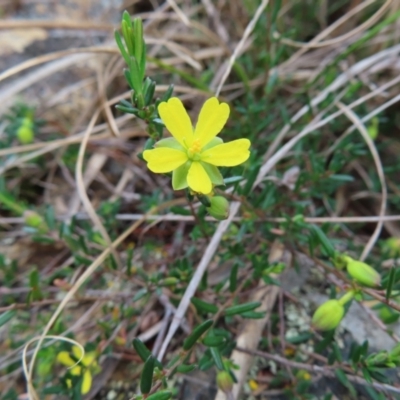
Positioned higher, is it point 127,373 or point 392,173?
point 392,173

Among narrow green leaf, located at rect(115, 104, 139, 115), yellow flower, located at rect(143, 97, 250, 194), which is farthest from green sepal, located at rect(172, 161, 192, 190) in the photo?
narrow green leaf, located at rect(115, 104, 139, 115)

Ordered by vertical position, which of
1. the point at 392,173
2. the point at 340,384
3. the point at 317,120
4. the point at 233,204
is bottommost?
the point at 340,384

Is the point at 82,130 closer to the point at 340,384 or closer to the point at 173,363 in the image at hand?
the point at 173,363

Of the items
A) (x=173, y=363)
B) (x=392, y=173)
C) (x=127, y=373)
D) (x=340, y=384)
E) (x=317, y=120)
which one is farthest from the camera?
(x=392, y=173)

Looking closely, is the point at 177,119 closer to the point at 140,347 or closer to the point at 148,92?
the point at 148,92

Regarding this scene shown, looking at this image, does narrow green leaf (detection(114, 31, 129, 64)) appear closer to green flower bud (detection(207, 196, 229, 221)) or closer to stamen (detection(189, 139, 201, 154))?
stamen (detection(189, 139, 201, 154))

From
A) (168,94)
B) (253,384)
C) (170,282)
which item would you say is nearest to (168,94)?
(168,94)

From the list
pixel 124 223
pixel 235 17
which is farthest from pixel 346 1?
pixel 124 223
